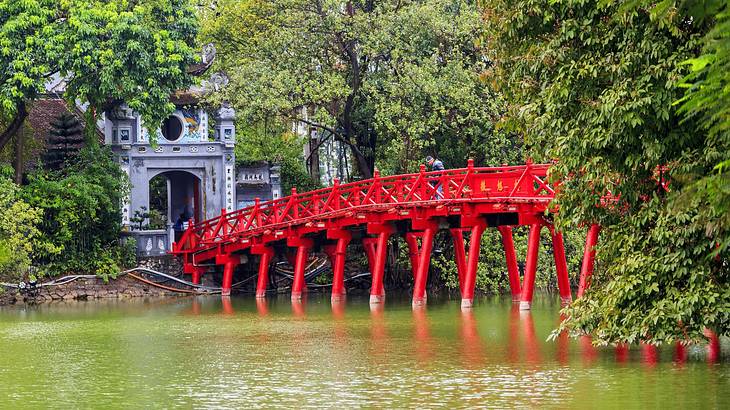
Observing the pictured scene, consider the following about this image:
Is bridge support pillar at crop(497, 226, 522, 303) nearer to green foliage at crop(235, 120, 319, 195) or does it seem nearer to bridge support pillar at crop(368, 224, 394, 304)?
bridge support pillar at crop(368, 224, 394, 304)

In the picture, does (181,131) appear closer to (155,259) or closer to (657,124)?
(155,259)

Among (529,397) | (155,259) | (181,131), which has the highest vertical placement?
(181,131)

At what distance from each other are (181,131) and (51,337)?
62.1 ft

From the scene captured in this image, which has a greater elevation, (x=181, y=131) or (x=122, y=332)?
(x=181, y=131)

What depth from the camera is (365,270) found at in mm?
48219

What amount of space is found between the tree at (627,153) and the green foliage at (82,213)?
77.1 ft

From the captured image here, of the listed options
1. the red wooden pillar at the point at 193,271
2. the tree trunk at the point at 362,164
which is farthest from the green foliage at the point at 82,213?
the tree trunk at the point at 362,164

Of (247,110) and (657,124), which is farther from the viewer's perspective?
(247,110)

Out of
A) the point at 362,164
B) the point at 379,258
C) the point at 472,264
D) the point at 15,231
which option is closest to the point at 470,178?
the point at 472,264

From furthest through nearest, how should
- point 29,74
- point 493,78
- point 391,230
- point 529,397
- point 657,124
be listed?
point 29,74
point 391,230
point 493,78
point 657,124
point 529,397

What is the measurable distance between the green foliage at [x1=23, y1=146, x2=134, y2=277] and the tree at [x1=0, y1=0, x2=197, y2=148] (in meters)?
2.19

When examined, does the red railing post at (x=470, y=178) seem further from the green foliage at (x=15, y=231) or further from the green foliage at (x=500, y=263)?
the green foliage at (x=15, y=231)

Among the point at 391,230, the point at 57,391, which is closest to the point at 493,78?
the point at 57,391

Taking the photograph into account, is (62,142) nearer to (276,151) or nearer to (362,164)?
(276,151)
